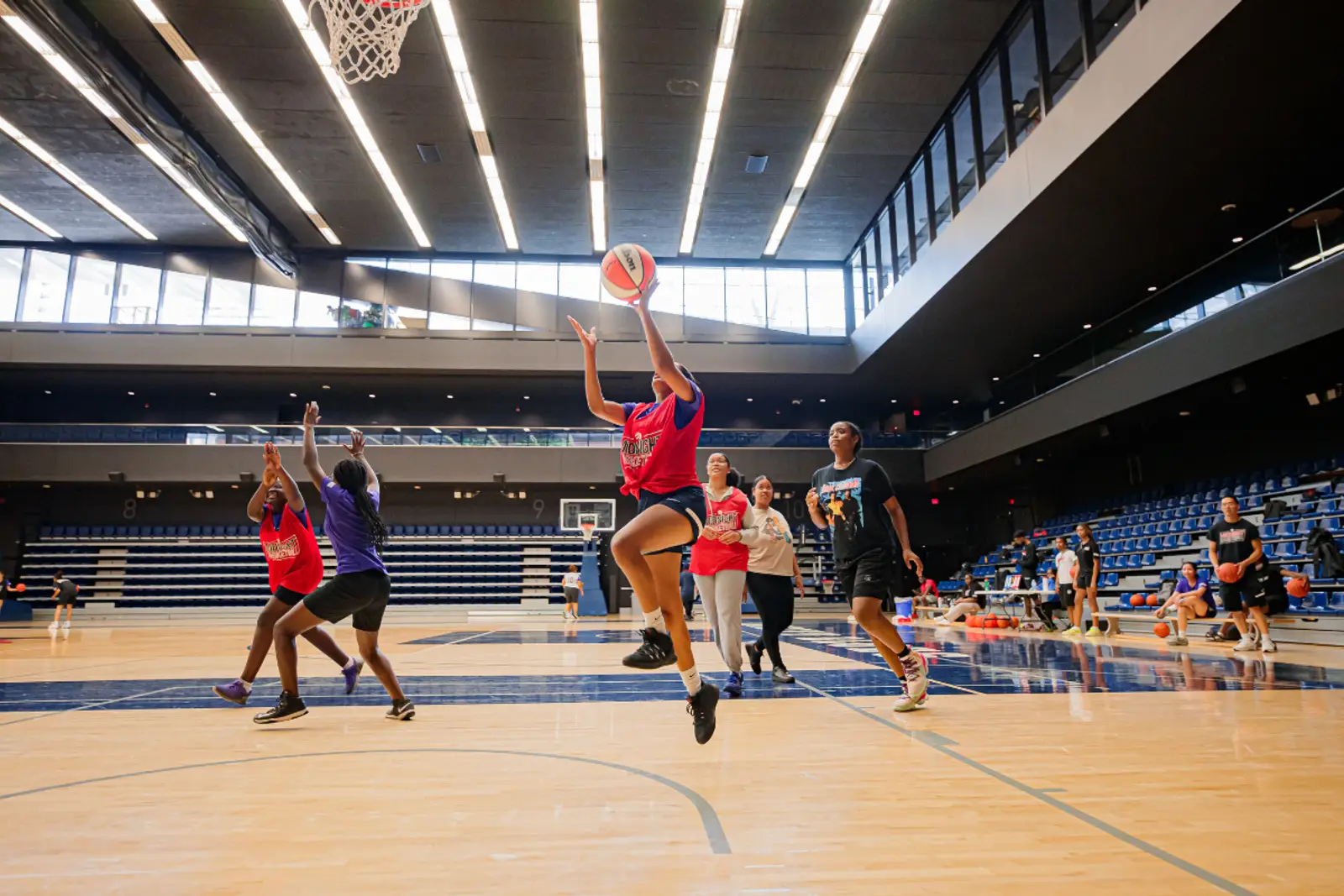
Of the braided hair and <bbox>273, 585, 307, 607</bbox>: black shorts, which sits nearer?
the braided hair

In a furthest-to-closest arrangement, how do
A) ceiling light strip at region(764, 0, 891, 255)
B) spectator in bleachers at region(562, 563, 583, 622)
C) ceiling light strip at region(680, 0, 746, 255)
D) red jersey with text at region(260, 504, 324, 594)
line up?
1. spectator in bleachers at region(562, 563, 583, 622)
2. ceiling light strip at region(764, 0, 891, 255)
3. ceiling light strip at region(680, 0, 746, 255)
4. red jersey with text at region(260, 504, 324, 594)

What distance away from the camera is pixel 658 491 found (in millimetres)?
3562

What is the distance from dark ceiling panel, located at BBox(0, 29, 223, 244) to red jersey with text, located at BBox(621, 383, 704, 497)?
1516 cm

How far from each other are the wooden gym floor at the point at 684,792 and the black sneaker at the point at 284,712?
0.36 feet

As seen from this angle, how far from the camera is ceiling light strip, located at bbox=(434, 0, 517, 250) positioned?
12.2 meters

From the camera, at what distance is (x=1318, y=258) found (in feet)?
30.7

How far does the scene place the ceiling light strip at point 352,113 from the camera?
12.2m

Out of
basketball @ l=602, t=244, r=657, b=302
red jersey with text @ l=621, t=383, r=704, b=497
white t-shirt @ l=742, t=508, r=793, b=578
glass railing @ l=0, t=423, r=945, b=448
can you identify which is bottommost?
white t-shirt @ l=742, t=508, r=793, b=578

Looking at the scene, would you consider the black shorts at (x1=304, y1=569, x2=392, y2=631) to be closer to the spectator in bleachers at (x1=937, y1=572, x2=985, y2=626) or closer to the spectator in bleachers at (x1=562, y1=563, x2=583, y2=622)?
the spectator in bleachers at (x1=937, y1=572, x2=985, y2=626)

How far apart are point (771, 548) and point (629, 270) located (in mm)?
2816

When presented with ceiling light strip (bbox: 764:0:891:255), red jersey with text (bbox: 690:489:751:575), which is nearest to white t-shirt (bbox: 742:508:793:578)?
red jersey with text (bbox: 690:489:751:575)

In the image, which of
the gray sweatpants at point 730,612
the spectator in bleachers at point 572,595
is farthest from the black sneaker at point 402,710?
the spectator in bleachers at point 572,595

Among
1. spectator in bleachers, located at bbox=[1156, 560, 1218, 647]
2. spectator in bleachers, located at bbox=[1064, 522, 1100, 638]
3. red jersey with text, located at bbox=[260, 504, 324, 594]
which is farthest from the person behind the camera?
spectator in bleachers, located at bbox=[1064, 522, 1100, 638]

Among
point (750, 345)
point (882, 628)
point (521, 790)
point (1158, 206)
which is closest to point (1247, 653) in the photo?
point (882, 628)
